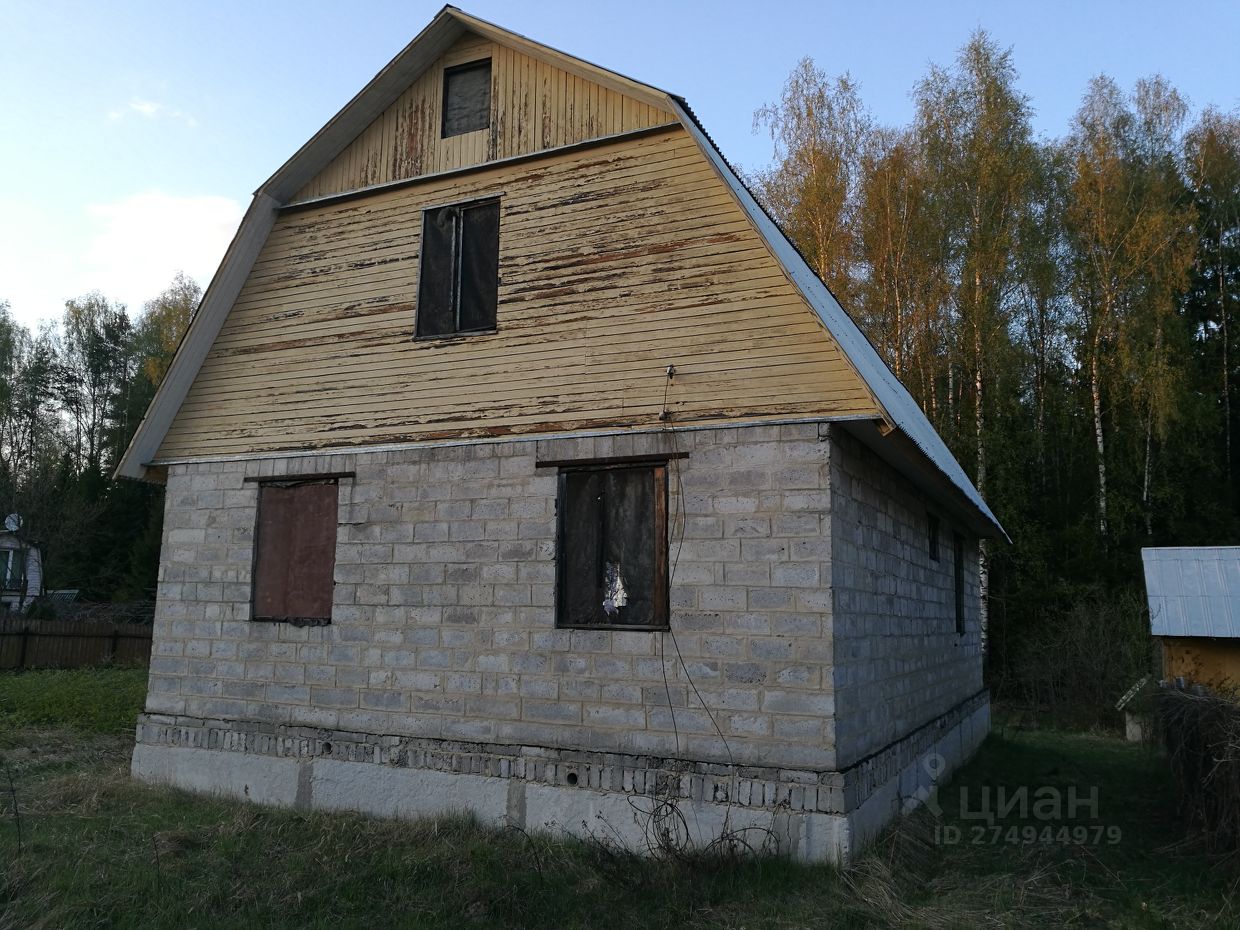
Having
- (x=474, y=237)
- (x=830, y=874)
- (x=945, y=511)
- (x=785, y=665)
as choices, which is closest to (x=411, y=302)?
(x=474, y=237)

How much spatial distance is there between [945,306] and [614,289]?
1692cm

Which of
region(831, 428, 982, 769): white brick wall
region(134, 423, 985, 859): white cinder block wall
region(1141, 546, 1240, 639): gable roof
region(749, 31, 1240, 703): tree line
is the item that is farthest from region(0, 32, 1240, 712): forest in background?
region(134, 423, 985, 859): white cinder block wall

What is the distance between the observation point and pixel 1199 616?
547 inches

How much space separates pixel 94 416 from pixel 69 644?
25968 millimetres

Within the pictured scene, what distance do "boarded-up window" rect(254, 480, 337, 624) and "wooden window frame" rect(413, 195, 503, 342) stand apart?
5.65 ft

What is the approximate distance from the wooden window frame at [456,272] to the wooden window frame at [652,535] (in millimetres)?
1699

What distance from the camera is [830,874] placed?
6.24 meters

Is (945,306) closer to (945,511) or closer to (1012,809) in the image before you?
(945,511)

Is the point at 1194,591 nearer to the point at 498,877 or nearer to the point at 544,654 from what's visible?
the point at 544,654

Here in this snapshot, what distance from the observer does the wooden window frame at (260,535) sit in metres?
8.68

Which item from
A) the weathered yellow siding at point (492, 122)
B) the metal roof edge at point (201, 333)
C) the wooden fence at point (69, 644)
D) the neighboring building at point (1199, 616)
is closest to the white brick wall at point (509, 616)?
the metal roof edge at point (201, 333)

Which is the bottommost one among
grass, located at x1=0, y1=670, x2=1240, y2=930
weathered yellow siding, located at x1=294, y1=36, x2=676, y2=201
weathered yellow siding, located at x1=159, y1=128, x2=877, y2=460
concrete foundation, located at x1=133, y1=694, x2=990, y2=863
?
grass, located at x1=0, y1=670, x2=1240, y2=930

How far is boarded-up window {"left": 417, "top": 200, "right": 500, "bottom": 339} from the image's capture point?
8.66 metres

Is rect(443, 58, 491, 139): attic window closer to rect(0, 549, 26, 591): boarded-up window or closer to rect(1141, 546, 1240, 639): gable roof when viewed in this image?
rect(1141, 546, 1240, 639): gable roof
